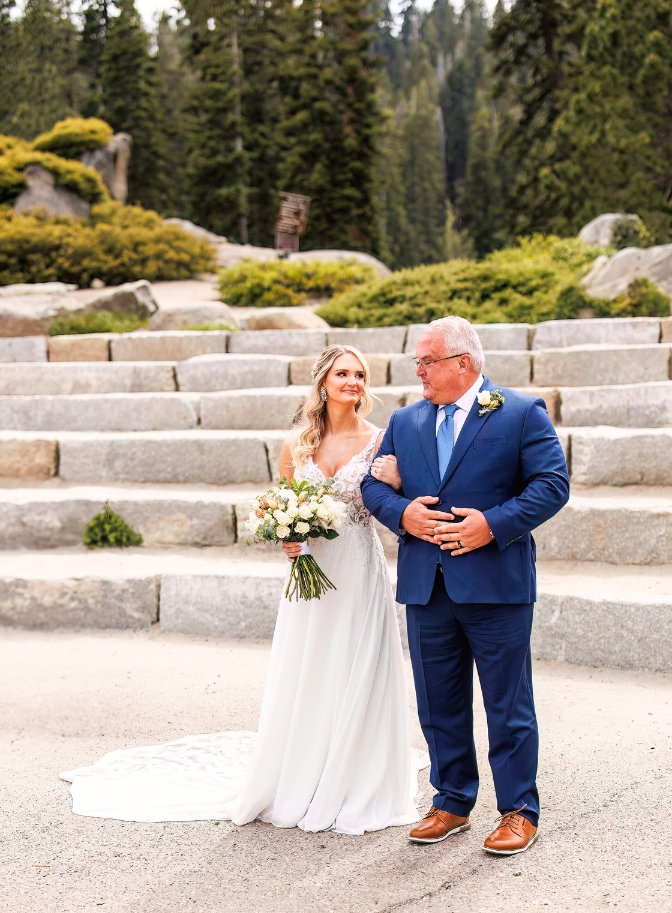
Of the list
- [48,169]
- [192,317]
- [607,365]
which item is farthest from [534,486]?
[48,169]

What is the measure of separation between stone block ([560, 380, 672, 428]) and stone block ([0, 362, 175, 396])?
A: 4152 millimetres

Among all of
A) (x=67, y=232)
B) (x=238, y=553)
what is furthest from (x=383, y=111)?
(x=238, y=553)

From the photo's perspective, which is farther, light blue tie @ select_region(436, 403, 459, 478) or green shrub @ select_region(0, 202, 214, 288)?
green shrub @ select_region(0, 202, 214, 288)

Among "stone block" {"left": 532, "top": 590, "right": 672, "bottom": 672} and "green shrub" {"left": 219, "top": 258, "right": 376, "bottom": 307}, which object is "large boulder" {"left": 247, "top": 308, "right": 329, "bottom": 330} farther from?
"stone block" {"left": 532, "top": 590, "right": 672, "bottom": 672}

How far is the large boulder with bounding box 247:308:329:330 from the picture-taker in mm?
11336

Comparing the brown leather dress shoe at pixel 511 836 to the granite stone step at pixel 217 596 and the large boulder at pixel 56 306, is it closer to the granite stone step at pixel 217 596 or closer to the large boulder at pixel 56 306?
the granite stone step at pixel 217 596

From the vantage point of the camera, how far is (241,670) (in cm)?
496

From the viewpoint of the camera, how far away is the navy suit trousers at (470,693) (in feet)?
10.1

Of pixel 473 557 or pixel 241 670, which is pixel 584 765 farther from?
pixel 241 670

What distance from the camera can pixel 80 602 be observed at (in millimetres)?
5723

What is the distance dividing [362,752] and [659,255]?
985 cm

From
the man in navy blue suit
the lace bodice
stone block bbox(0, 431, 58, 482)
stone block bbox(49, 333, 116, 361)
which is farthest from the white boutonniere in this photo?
stone block bbox(49, 333, 116, 361)

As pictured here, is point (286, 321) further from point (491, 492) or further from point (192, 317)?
point (491, 492)

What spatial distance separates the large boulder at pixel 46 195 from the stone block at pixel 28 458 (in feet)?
43.6
